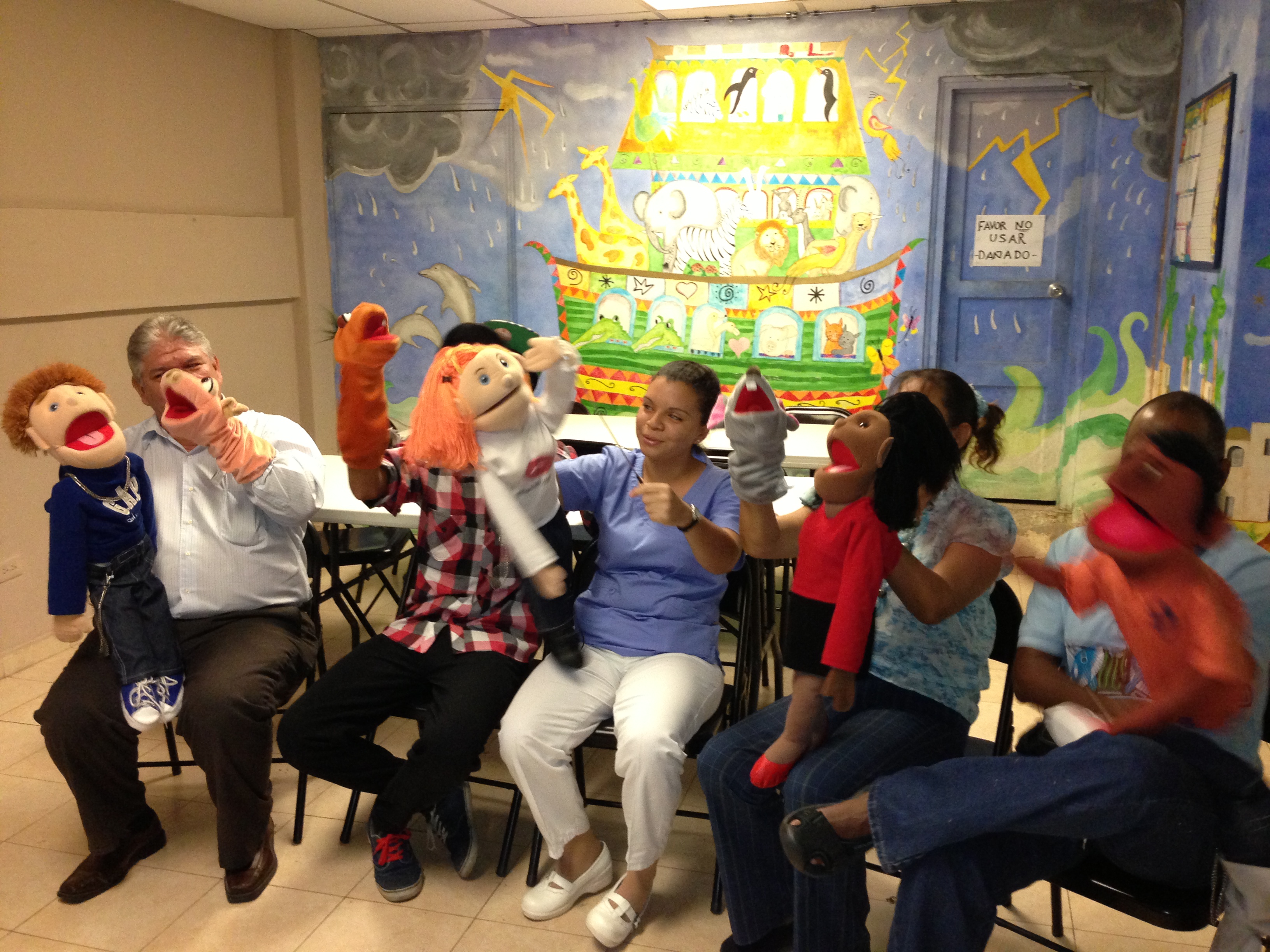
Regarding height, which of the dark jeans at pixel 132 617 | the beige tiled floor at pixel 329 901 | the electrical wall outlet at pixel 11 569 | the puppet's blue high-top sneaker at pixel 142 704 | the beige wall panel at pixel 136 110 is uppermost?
the beige wall panel at pixel 136 110

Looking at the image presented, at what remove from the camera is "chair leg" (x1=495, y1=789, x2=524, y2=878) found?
2.49 metres

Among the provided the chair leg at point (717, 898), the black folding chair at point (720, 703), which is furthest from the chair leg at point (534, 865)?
the chair leg at point (717, 898)

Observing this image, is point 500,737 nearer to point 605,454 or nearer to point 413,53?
point 605,454

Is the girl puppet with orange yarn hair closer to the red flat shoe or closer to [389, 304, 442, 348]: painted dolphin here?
the red flat shoe

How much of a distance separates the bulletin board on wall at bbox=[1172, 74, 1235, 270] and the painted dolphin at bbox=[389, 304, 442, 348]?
3978 millimetres

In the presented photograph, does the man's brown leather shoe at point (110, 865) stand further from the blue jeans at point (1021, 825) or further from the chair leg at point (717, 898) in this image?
the blue jeans at point (1021, 825)

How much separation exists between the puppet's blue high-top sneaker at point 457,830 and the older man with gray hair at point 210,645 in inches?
15.9

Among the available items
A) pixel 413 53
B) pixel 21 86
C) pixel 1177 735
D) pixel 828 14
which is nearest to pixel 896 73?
pixel 828 14

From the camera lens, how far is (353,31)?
5.64m

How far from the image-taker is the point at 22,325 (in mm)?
3902

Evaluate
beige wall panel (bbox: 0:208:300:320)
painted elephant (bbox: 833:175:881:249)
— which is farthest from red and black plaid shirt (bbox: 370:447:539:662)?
painted elephant (bbox: 833:175:881:249)

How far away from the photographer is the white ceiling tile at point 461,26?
5453 millimetres

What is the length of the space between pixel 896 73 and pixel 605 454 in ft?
A: 12.1

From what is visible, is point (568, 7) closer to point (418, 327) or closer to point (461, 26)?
point (461, 26)
